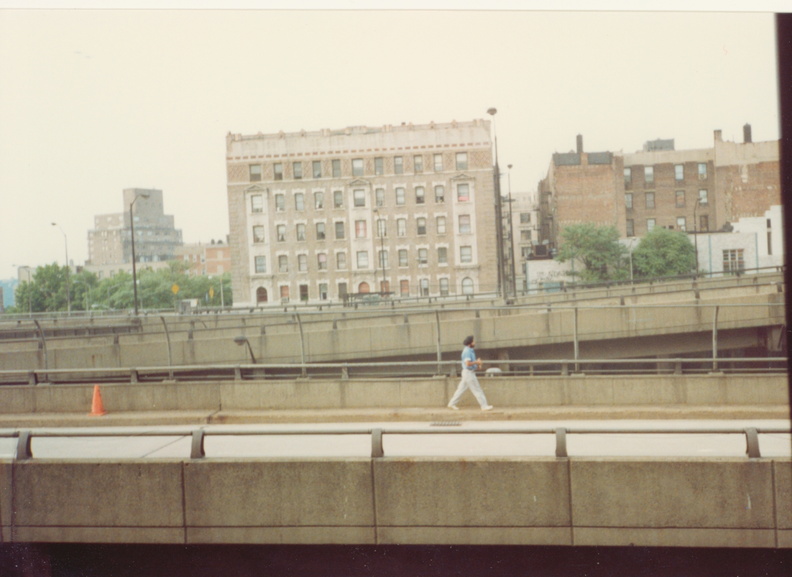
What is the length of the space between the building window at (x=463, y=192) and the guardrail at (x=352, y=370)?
44.8 metres

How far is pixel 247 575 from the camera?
795 cm

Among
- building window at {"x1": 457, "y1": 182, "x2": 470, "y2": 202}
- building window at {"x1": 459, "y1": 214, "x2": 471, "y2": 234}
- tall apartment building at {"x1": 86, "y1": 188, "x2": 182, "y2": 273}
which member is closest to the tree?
building window at {"x1": 459, "y1": 214, "x2": 471, "y2": 234}

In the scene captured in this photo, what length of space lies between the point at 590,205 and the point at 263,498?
79.4 meters

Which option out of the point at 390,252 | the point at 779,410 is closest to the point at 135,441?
the point at 779,410

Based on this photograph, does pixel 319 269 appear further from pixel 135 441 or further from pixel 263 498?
pixel 263 498

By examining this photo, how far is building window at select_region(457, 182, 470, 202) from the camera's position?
72.1m

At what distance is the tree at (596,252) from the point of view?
70062mm

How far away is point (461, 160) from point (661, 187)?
27.6 metres

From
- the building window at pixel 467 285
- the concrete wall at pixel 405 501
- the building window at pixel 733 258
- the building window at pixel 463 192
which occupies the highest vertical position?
the building window at pixel 463 192

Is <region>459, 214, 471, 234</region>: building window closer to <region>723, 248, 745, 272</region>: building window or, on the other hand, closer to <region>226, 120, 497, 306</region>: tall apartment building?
<region>226, 120, 497, 306</region>: tall apartment building

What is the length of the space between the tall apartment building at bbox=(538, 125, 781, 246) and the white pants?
68621 mm

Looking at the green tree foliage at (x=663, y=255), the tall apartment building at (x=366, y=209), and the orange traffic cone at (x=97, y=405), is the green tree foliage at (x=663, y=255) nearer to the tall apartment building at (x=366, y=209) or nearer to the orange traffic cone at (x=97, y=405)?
the tall apartment building at (x=366, y=209)

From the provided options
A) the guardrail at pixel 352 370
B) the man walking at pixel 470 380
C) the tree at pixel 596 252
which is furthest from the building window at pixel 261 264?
the man walking at pixel 470 380

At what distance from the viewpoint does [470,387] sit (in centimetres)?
1352
